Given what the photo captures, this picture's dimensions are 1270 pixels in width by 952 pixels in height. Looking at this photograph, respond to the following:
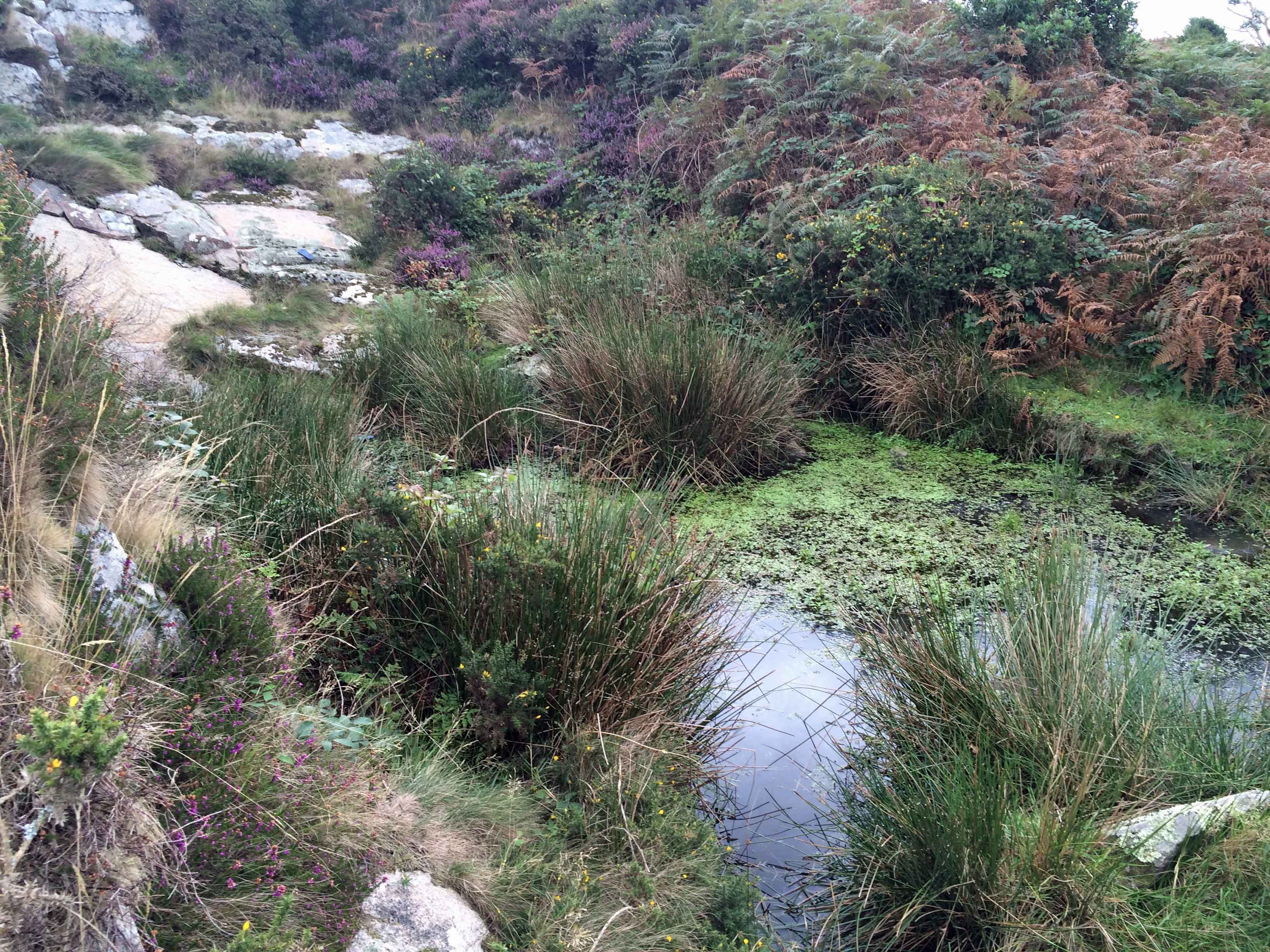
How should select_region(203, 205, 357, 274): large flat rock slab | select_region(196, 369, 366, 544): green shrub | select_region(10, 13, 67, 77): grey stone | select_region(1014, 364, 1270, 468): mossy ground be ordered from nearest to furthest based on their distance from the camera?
1. select_region(196, 369, 366, 544): green shrub
2. select_region(1014, 364, 1270, 468): mossy ground
3. select_region(203, 205, 357, 274): large flat rock slab
4. select_region(10, 13, 67, 77): grey stone

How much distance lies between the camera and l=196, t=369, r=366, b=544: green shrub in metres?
3.44

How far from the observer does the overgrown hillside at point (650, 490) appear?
2.10m

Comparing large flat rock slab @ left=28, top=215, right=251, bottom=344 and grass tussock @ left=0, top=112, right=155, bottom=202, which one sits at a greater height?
grass tussock @ left=0, top=112, right=155, bottom=202

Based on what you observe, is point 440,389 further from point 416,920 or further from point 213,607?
point 416,920

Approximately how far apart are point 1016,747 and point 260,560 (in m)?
2.74

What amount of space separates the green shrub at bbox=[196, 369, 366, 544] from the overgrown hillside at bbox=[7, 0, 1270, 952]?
4 centimetres

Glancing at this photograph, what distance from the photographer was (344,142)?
10.7m

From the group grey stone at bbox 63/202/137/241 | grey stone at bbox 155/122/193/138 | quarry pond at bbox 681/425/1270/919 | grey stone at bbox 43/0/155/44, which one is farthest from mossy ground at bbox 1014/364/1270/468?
grey stone at bbox 43/0/155/44

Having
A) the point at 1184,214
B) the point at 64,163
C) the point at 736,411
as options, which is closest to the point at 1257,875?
the point at 736,411

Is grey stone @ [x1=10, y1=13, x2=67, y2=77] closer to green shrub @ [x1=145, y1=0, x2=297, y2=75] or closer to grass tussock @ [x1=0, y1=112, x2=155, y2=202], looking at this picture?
green shrub @ [x1=145, y1=0, x2=297, y2=75]

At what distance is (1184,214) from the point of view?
587cm

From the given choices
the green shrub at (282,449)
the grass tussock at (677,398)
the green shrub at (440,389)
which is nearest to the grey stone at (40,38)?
the green shrub at (440,389)

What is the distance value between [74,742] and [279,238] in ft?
24.5

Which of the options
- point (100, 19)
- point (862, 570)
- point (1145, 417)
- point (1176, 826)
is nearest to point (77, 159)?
point (100, 19)
